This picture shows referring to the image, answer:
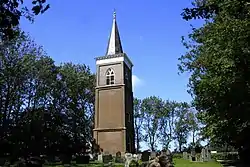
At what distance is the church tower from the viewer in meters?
48.4

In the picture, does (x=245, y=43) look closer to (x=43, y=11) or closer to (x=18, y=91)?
(x=43, y=11)

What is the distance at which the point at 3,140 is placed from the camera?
1534 inches

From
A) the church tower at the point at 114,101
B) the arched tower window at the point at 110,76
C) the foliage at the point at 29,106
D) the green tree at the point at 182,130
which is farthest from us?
the green tree at the point at 182,130

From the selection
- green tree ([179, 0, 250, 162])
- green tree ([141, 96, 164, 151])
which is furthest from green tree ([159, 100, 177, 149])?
green tree ([179, 0, 250, 162])

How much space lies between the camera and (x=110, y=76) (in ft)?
174

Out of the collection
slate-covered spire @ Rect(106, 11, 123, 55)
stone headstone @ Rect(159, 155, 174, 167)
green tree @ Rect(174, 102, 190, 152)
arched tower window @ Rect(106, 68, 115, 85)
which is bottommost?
stone headstone @ Rect(159, 155, 174, 167)

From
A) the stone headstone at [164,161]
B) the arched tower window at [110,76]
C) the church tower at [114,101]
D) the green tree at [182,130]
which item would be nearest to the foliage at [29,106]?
the church tower at [114,101]

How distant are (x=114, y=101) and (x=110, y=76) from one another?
4.66 meters

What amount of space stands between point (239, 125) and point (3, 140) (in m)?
28.4

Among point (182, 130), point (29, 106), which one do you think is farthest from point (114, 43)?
point (182, 130)

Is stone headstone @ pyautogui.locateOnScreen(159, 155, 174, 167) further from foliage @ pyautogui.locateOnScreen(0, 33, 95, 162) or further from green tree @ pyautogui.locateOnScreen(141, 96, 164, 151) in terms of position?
green tree @ pyautogui.locateOnScreen(141, 96, 164, 151)

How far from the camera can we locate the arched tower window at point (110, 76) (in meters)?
52.7

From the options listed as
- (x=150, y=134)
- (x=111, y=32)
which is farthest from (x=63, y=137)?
(x=150, y=134)

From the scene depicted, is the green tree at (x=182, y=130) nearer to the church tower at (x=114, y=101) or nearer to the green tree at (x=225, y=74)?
the church tower at (x=114, y=101)
